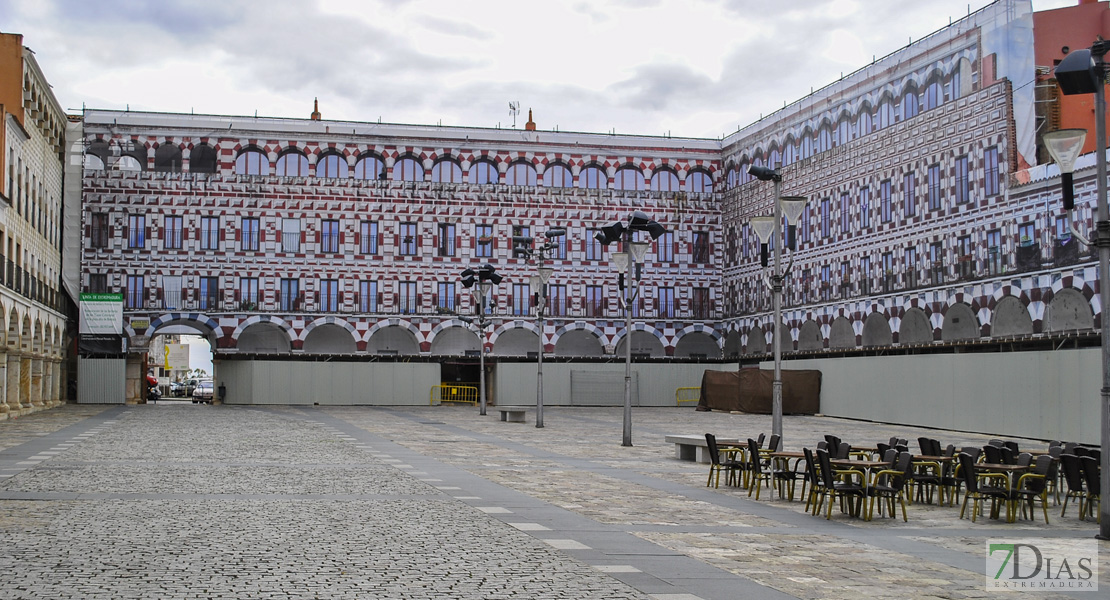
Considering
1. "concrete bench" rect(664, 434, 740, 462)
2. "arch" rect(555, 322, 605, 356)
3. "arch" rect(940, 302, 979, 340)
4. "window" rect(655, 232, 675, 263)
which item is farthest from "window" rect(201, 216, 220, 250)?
"concrete bench" rect(664, 434, 740, 462)

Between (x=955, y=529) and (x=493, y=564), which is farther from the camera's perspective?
(x=955, y=529)

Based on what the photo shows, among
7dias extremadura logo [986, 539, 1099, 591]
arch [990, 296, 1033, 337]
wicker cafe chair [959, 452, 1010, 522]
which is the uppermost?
arch [990, 296, 1033, 337]

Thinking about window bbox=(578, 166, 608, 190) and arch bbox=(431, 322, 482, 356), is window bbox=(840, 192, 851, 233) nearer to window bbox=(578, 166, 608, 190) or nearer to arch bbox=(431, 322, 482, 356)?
window bbox=(578, 166, 608, 190)

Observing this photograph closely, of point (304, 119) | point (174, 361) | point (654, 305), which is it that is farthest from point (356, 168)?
point (174, 361)

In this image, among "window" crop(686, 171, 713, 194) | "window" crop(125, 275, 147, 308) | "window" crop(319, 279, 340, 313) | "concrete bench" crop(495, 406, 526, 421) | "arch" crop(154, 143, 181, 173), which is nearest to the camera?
"concrete bench" crop(495, 406, 526, 421)

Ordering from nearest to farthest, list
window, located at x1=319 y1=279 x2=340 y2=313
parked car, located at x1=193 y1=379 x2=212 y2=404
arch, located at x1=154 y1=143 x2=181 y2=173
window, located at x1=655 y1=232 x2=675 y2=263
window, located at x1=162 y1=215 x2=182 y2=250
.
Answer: window, located at x1=162 y1=215 x2=182 y2=250
arch, located at x1=154 y1=143 x2=181 y2=173
window, located at x1=319 y1=279 x2=340 y2=313
window, located at x1=655 y1=232 x2=675 y2=263
parked car, located at x1=193 y1=379 x2=212 y2=404

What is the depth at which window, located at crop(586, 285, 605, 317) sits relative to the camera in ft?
220

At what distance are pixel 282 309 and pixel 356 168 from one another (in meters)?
8.62

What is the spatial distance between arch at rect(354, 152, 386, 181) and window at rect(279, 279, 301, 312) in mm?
6733

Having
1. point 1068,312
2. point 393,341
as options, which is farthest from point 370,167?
point 1068,312

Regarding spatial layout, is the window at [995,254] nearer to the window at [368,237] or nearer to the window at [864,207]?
the window at [864,207]

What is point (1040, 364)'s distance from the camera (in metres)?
35.2

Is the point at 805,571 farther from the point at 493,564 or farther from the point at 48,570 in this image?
the point at 48,570

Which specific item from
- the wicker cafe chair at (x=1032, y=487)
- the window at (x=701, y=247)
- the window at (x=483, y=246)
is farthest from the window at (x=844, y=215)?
the wicker cafe chair at (x=1032, y=487)
